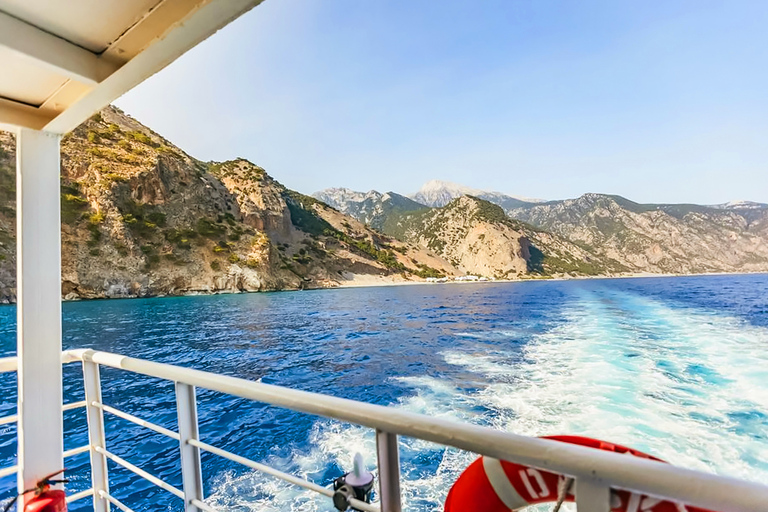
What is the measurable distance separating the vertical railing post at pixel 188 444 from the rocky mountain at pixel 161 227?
2661cm

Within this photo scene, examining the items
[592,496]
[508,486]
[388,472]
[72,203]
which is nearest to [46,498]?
[388,472]

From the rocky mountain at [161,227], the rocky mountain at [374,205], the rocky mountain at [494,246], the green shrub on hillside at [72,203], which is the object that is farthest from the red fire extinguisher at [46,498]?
the rocky mountain at [374,205]

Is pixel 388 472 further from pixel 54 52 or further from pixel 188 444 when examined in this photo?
pixel 54 52

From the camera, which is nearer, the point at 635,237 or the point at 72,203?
the point at 72,203

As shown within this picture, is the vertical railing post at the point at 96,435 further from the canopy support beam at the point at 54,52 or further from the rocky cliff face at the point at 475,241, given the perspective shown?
the rocky cliff face at the point at 475,241

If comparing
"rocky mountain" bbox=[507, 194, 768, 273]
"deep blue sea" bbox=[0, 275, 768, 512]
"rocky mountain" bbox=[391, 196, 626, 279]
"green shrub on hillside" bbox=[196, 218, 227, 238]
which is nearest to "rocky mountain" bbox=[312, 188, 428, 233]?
"rocky mountain" bbox=[391, 196, 626, 279]

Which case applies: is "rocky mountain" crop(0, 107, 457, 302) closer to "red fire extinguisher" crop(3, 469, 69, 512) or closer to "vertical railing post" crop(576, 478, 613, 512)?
"red fire extinguisher" crop(3, 469, 69, 512)

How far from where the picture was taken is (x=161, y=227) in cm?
3362

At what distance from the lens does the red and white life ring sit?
572mm

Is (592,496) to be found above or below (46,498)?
above

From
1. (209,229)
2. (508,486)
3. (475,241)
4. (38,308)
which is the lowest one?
(508,486)

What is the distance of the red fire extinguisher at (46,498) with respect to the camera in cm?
137

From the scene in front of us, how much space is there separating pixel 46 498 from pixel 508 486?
1.68 m

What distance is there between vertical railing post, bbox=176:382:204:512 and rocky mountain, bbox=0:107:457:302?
26615 mm
